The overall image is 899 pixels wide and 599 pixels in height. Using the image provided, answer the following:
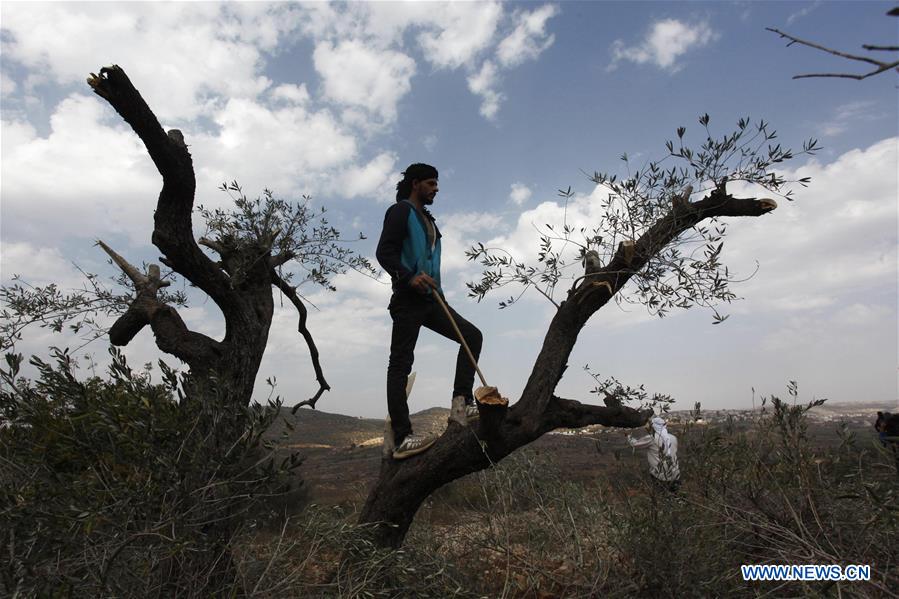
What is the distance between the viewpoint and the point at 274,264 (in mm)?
7371

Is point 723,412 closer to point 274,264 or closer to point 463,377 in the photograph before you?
point 463,377

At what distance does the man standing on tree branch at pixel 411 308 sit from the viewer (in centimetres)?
504

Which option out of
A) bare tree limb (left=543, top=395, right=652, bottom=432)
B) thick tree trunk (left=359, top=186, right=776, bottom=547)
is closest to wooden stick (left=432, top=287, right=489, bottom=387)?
thick tree trunk (left=359, top=186, right=776, bottom=547)

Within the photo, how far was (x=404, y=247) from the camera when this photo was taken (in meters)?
5.25

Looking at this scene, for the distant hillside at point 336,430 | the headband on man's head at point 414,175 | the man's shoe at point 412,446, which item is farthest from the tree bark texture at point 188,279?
the distant hillside at point 336,430

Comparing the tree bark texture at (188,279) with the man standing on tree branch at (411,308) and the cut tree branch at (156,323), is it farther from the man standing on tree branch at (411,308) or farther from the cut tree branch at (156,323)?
the man standing on tree branch at (411,308)

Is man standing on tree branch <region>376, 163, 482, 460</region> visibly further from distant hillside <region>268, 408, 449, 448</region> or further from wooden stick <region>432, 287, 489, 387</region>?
distant hillside <region>268, 408, 449, 448</region>

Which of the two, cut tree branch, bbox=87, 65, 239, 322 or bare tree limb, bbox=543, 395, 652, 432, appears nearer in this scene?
cut tree branch, bbox=87, 65, 239, 322

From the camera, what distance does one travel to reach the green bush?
10.0 ft

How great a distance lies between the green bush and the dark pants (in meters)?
1.47

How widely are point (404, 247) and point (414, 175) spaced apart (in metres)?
0.84

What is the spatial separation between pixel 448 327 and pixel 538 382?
39.5 inches

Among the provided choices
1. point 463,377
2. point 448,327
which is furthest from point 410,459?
point 448,327

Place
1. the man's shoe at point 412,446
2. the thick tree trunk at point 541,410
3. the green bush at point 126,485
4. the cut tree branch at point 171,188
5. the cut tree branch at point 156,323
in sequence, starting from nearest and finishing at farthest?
the green bush at point 126,485 → the cut tree branch at point 171,188 → the thick tree trunk at point 541,410 → the man's shoe at point 412,446 → the cut tree branch at point 156,323
